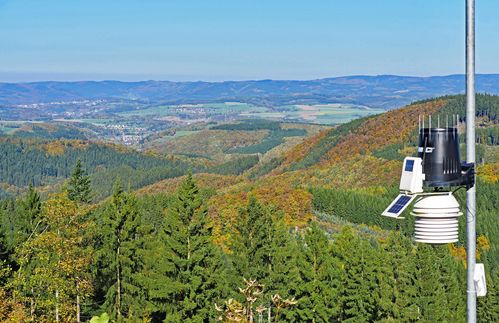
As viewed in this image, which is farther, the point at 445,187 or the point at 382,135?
the point at 382,135

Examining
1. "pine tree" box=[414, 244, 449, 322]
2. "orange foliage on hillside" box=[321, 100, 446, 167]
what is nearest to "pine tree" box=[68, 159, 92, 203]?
"pine tree" box=[414, 244, 449, 322]

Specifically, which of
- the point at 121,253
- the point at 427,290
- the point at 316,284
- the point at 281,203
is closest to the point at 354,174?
the point at 281,203

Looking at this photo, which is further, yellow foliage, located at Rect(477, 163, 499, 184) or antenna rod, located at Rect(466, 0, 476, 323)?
yellow foliage, located at Rect(477, 163, 499, 184)

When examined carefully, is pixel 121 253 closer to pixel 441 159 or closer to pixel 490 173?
pixel 441 159

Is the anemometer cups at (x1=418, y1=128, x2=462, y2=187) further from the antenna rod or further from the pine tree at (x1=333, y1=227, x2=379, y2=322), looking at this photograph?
the pine tree at (x1=333, y1=227, x2=379, y2=322)

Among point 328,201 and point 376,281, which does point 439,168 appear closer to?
point 376,281

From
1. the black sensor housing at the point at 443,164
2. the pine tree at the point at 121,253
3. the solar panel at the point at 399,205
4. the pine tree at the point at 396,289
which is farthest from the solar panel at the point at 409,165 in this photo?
the pine tree at the point at 396,289
